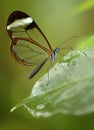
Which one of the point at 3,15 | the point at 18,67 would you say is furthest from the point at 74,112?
the point at 3,15

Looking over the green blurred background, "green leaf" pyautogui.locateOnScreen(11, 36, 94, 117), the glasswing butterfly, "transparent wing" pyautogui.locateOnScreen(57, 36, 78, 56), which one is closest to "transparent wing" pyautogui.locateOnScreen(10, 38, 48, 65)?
the glasswing butterfly

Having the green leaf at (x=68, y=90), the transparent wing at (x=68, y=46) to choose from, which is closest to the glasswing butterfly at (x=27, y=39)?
the transparent wing at (x=68, y=46)

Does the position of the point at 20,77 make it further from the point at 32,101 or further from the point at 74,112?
the point at 74,112

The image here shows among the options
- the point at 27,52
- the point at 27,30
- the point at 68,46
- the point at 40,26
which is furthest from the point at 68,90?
the point at 40,26

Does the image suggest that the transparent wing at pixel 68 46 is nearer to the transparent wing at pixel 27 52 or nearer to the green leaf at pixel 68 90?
the transparent wing at pixel 27 52

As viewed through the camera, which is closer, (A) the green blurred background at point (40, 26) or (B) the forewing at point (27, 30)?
(B) the forewing at point (27, 30)
